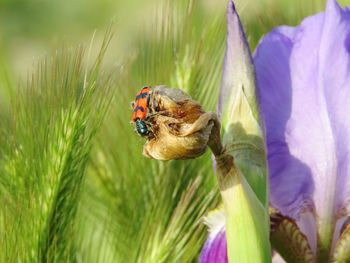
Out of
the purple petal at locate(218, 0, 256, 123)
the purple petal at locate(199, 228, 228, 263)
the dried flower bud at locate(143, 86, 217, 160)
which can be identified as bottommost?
the purple petal at locate(199, 228, 228, 263)

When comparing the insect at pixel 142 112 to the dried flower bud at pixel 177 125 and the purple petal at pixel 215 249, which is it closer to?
the dried flower bud at pixel 177 125

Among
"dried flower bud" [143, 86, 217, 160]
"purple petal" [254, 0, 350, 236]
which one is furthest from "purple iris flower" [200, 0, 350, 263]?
"dried flower bud" [143, 86, 217, 160]

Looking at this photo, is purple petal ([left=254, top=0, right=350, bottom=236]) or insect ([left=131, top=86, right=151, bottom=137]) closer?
insect ([left=131, top=86, right=151, bottom=137])

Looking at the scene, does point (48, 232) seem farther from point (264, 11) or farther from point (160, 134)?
point (264, 11)

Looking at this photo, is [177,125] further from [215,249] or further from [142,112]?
[215,249]

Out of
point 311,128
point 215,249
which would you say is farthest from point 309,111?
point 215,249

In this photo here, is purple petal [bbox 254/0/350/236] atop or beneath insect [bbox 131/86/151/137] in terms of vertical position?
atop

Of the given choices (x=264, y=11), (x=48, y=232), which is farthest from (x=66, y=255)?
(x=264, y=11)

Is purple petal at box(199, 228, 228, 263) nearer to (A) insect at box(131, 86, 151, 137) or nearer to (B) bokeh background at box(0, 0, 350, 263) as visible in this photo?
(B) bokeh background at box(0, 0, 350, 263)
